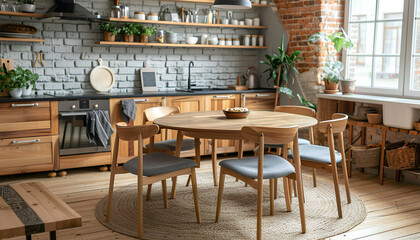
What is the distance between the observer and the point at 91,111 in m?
4.86

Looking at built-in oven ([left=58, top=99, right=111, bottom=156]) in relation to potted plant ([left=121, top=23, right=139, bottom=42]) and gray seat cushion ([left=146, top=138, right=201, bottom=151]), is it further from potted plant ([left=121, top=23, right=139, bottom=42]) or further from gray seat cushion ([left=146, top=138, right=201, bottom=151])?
gray seat cushion ([left=146, top=138, right=201, bottom=151])

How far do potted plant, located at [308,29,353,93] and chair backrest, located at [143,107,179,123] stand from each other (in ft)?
6.52

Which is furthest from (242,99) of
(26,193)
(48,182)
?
(26,193)

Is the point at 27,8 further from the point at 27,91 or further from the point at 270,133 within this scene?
the point at 270,133

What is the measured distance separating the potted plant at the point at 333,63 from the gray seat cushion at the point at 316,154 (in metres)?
1.56

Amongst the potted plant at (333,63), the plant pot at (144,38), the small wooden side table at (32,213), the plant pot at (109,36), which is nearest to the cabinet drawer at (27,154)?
the plant pot at (109,36)

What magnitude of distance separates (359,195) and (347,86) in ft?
4.83

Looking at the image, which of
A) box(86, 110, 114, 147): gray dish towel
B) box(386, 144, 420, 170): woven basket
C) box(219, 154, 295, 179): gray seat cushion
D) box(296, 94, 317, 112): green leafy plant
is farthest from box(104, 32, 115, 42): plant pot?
box(386, 144, 420, 170): woven basket

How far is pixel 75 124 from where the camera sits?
4863 millimetres

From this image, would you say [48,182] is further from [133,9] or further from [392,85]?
[392,85]

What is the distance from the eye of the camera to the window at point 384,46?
4.80 metres

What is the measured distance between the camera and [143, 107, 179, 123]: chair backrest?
166 inches

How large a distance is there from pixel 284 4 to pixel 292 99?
1.26 m

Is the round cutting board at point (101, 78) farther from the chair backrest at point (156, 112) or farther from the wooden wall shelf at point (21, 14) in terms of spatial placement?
the chair backrest at point (156, 112)
